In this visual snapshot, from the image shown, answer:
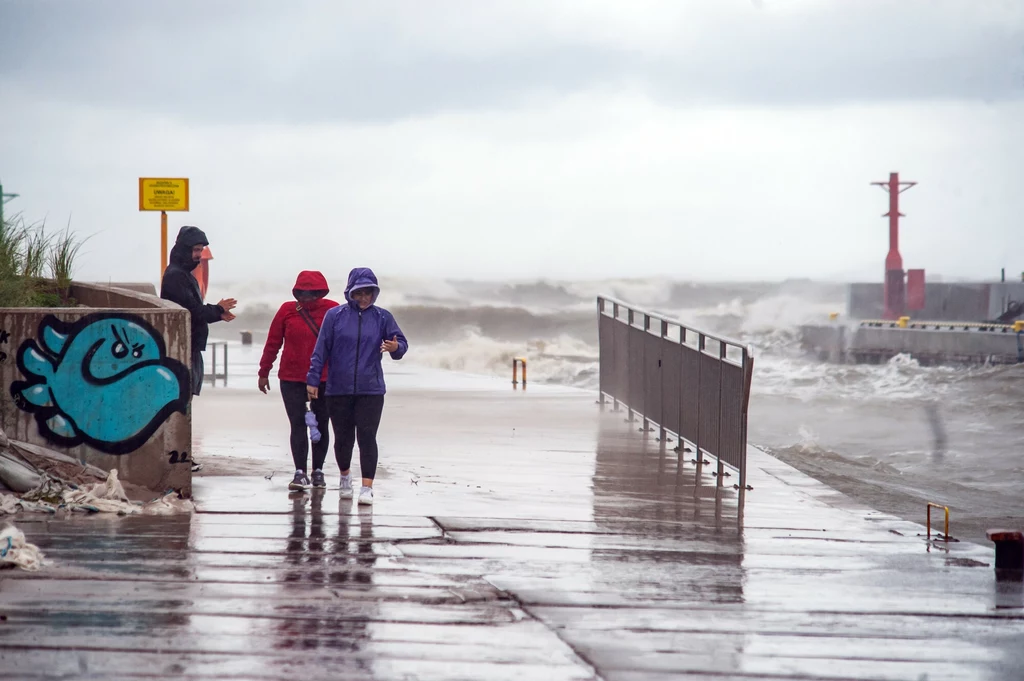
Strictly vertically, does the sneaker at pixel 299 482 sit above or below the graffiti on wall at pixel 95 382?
below

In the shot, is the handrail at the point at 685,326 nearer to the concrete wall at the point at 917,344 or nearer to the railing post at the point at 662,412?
the railing post at the point at 662,412

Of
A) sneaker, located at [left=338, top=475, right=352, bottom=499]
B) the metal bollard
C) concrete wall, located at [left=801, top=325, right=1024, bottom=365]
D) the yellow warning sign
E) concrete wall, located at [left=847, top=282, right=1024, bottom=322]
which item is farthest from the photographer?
concrete wall, located at [left=847, top=282, right=1024, bottom=322]

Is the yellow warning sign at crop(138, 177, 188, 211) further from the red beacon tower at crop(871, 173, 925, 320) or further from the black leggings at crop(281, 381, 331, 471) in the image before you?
the red beacon tower at crop(871, 173, 925, 320)

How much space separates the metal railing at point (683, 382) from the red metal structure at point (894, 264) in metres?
56.9

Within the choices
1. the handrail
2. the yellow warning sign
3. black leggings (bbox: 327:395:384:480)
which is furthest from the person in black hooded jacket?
the yellow warning sign

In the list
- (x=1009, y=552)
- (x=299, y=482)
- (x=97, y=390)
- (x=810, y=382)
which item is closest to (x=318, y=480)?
(x=299, y=482)

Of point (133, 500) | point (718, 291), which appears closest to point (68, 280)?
point (133, 500)

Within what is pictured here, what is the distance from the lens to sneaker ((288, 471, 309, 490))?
8.89 metres

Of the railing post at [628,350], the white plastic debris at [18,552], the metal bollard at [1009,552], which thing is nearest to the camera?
the white plastic debris at [18,552]

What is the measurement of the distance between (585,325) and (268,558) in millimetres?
77962

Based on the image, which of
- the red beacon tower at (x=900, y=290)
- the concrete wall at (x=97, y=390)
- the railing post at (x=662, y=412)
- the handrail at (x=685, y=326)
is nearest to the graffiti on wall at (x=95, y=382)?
the concrete wall at (x=97, y=390)

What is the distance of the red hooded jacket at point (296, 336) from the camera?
29.6 feet

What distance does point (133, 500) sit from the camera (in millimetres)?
8070

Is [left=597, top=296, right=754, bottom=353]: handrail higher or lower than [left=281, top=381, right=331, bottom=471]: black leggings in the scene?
higher
